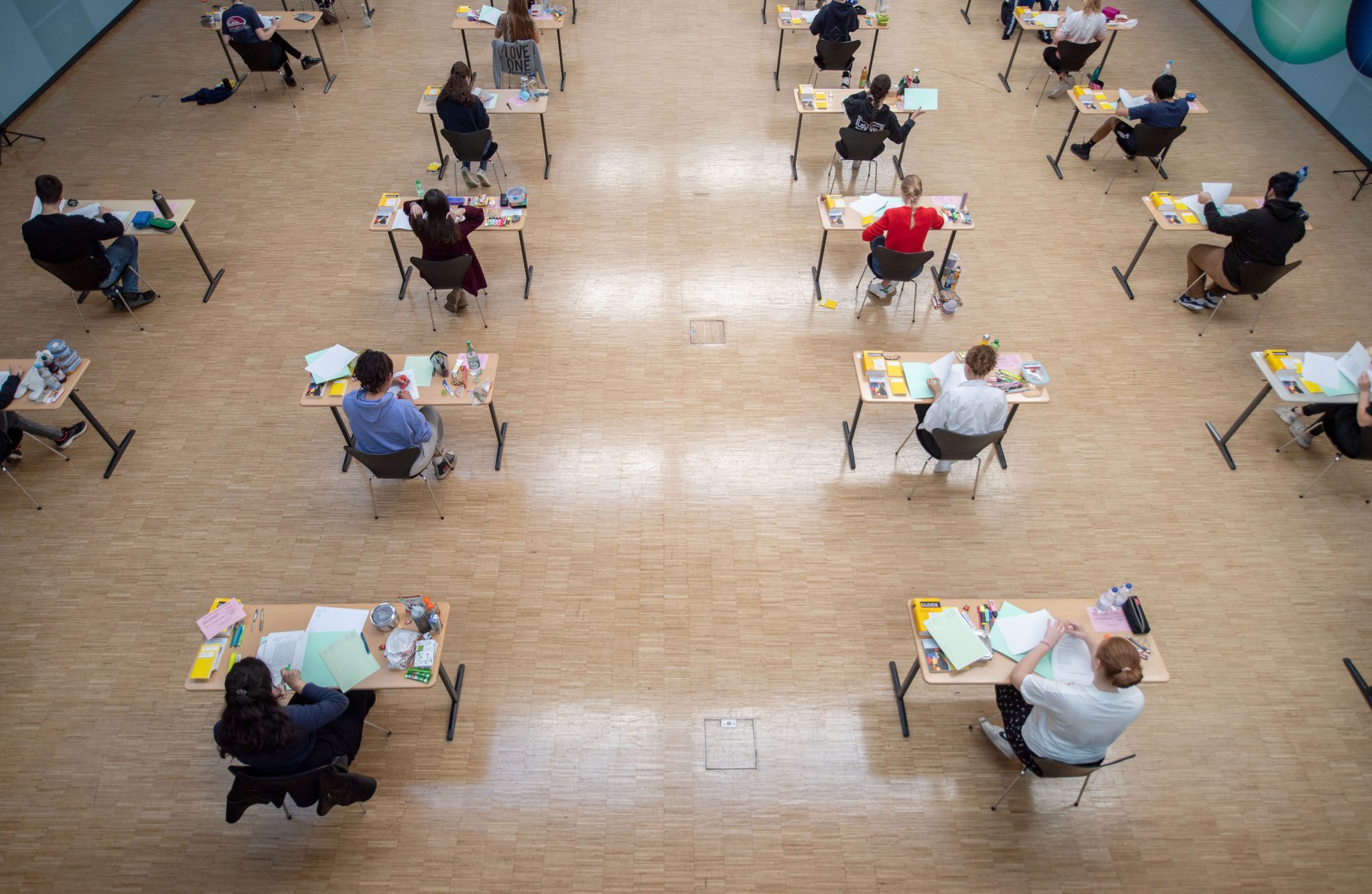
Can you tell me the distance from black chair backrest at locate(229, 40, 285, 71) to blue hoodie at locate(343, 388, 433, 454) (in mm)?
7672

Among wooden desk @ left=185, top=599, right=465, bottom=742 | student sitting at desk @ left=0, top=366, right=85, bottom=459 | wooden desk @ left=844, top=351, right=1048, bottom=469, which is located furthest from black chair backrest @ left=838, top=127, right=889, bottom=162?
student sitting at desk @ left=0, top=366, right=85, bottom=459

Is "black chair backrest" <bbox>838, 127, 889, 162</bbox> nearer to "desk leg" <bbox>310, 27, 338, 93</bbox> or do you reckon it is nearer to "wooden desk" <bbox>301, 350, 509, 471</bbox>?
"wooden desk" <bbox>301, 350, 509, 471</bbox>

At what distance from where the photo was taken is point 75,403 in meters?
7.19

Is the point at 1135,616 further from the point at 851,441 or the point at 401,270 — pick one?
the point at 401,270

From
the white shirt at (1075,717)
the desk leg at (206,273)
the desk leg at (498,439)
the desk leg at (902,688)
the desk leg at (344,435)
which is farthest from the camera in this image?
the desk leg at (206,273)

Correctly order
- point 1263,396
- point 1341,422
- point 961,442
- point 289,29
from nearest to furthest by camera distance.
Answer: point 961,442 < point 1341,422 < point 1263,396 < point 289,29

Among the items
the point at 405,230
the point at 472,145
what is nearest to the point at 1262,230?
the point at 472,145

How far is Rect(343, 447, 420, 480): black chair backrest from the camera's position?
19.9 ft

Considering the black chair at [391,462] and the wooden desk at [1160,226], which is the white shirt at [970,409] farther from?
the black chair at [391,462]

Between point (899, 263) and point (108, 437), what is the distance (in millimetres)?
7716

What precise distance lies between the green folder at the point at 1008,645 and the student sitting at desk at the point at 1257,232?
509 cm

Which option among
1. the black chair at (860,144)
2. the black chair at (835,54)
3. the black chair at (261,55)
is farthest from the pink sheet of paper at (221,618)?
the black chair at (835,54)

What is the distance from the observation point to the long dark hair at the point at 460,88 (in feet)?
28.6

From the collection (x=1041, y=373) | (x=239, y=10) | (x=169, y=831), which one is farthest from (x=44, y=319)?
(x=1041, y=373)
